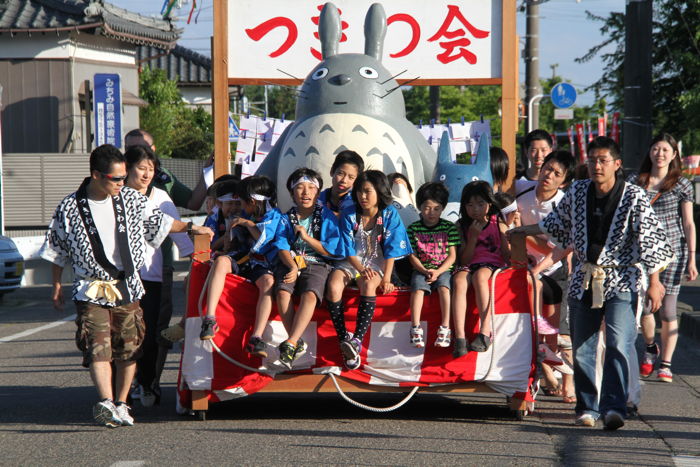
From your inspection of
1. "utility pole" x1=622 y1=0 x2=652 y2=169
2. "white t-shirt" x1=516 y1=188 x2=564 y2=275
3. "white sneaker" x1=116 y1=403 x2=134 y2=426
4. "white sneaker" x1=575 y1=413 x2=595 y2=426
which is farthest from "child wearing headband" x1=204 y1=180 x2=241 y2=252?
"utility pole" x1=622 y1=0 x2=652 y2=169

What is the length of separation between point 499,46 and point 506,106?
64 cm

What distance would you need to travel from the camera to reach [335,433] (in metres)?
6.41

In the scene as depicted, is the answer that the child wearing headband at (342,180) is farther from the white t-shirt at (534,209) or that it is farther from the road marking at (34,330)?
the road marking at (34,330)

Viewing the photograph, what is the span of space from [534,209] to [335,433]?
7.99ft

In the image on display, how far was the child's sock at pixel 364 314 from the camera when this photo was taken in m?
6.64

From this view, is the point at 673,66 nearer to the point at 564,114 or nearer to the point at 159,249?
the point at 564,114

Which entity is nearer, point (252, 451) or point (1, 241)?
point (252, 451)

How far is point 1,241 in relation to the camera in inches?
622

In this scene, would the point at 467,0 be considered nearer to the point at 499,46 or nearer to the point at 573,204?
the point at 499,46

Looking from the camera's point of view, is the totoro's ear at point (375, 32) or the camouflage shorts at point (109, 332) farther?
the totoro's ear at point (375, 32)

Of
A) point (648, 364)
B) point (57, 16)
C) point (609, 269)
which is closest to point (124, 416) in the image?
point (609, 269)

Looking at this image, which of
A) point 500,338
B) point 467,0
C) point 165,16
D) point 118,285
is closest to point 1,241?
point 467,0

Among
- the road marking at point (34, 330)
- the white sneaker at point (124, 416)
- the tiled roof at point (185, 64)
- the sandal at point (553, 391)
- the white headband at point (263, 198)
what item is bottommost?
the road marking at point (34, 330)

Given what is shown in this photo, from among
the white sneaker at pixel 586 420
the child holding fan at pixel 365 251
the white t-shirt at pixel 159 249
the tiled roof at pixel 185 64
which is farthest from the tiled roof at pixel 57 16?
the tiled roof at pixel 185 64
